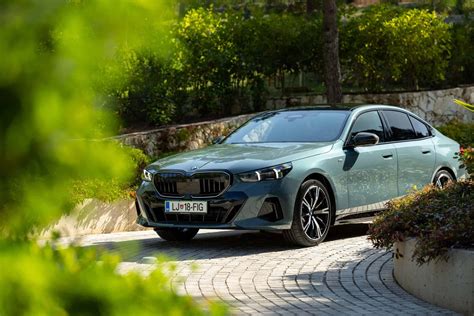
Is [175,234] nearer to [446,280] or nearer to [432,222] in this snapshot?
[432,222]

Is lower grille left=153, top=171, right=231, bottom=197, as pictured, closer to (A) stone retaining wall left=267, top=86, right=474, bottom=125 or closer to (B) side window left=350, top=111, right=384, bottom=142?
(B) side window left=350, top=111, right=384, bottom=142

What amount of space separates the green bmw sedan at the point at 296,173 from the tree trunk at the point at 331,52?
769 centimetres

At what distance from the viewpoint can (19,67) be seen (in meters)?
1.41

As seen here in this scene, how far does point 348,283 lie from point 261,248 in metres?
2.51

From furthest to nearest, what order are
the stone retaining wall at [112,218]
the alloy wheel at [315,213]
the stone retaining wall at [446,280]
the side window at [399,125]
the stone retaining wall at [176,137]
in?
1. the stone retaining wall at [176,137]
2. the stone retaining wall at [112,218]
3. the side window at [399,125]
4. the alloy wheel at [315,213]
5. the stone retaining wall at [446,280]

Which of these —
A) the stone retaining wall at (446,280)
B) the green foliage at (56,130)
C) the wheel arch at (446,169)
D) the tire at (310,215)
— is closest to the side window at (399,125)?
the wheel arch at (446,169)

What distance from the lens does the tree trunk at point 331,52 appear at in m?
20.8

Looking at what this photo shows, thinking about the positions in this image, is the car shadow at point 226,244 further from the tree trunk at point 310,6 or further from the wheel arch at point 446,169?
the tree trunk at point 310,6

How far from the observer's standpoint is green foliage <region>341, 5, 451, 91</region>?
859 inches

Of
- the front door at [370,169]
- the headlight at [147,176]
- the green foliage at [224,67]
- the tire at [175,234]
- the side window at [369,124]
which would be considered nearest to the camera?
the headlight at [147,176]

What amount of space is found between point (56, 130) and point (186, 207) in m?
9.09

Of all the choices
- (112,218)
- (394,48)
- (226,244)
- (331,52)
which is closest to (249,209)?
(226,244)

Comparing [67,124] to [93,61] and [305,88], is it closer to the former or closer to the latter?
[93,61]

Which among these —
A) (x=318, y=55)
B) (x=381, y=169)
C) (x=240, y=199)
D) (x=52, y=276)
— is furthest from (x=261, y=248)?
(x=318, y=55)
